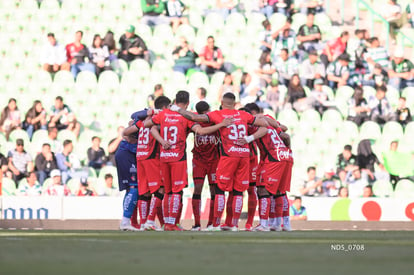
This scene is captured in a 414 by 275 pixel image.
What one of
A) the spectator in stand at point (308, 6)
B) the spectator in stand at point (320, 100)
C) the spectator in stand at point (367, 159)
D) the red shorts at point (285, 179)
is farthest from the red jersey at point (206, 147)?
the spectator in stand at point (308, 6)

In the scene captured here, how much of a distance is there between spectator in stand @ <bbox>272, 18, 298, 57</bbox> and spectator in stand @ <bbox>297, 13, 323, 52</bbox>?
0.63ft

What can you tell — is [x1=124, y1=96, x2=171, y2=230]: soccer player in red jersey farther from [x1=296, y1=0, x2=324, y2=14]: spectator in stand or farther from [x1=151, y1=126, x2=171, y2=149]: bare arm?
[x1=296, y1=0, x2=324, y2=14]: spectator in stand

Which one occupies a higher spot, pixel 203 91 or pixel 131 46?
pixel 131 46

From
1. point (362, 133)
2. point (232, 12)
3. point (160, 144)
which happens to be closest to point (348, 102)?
point (362, 133)

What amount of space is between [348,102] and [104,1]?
7.33m

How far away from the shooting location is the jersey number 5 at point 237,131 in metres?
12.8

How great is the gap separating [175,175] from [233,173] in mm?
845

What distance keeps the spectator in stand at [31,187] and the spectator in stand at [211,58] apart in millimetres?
5337

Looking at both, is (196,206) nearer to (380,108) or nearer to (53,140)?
(53,140)

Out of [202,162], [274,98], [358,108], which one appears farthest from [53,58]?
[202,162]

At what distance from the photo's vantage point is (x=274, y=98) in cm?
2211

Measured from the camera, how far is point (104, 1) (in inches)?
962

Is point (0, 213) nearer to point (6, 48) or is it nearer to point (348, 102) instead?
point (6, 48)

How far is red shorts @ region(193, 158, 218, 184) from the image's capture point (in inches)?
531
